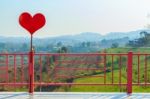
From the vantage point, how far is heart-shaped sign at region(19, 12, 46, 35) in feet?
26.0

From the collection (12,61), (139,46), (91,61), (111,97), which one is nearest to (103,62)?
(91,61)

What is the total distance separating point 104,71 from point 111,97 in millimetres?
1011

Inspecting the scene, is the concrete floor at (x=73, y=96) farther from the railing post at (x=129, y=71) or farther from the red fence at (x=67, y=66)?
the red fence at (x=67, y=66)

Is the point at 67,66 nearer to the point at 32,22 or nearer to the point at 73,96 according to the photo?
the point at 73,96

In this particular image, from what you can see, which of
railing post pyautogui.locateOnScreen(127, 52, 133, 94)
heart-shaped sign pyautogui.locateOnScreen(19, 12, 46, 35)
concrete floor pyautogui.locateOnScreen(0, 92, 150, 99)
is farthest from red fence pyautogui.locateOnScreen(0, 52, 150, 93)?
heart-shaped sign pyautogui.locateOnScreen(19, 12, 46, 35)

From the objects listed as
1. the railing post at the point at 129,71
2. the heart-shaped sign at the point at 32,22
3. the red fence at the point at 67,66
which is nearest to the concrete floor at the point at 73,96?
the railing post at the point at 129,71

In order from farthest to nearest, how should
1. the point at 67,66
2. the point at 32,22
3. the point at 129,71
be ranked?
the point at 67,66, the point at 129,71, the point at 32,22

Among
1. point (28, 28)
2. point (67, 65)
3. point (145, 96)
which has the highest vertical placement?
point (28, 28)

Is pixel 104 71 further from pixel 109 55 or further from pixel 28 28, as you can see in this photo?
pixel 28 28

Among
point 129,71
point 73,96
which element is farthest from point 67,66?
point 129,71

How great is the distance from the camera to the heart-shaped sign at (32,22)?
794 centimetres

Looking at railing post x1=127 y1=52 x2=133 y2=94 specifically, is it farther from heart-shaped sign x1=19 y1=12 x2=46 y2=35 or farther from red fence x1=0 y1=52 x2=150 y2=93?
heart-shaped sign x1=19 y1=12 x2=46 y2=35

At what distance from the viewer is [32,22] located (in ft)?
26.3

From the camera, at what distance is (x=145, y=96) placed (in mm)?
8211
